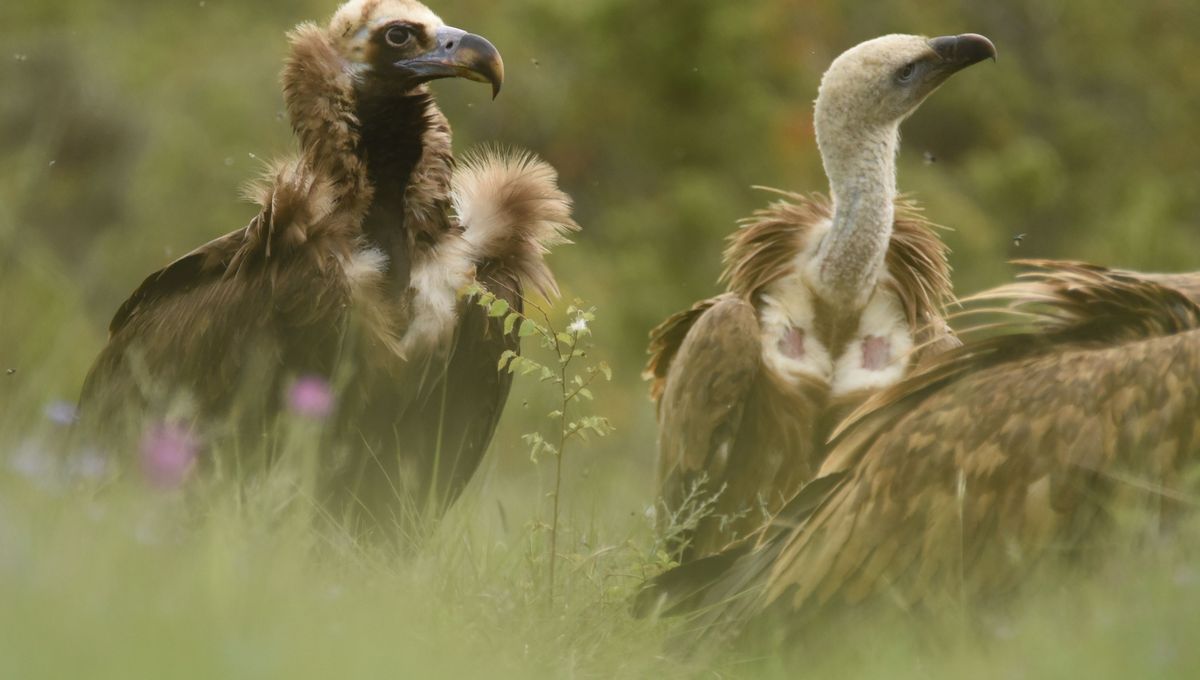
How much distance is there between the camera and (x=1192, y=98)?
51.9 ft

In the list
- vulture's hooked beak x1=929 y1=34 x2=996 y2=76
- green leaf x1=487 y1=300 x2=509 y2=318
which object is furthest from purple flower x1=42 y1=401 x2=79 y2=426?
vulture's hooked beak x1=929 y1=34 x2=996 y2=76

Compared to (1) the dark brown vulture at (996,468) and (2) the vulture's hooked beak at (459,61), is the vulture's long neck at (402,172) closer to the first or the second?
(2) the vulture's hooked beak at (459,61)

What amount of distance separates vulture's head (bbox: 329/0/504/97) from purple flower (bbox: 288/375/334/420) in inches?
33.9

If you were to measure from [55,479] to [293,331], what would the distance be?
2.73 feet

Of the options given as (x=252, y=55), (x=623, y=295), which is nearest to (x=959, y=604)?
(x=623, y=295)

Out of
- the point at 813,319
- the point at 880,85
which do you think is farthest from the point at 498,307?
the point at 880,85

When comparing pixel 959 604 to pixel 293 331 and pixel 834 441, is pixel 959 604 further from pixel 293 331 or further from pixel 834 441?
pixel 293 331

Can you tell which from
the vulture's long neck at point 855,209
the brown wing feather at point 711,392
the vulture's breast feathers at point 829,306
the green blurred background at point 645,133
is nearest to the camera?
the brown wing feather at point 711,392

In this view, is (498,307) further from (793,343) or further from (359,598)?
(793,343)

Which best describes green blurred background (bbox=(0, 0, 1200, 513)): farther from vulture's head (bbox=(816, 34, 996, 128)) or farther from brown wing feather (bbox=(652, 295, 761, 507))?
brown wing feather (bbox=(652, 295, 761, 507))

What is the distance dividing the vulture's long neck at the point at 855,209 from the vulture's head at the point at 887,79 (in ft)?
0.12

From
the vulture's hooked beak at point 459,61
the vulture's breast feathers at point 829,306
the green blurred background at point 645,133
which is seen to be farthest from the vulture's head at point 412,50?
the green blurred background at point 645,133

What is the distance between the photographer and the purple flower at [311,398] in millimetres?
4258

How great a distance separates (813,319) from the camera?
5.16m
